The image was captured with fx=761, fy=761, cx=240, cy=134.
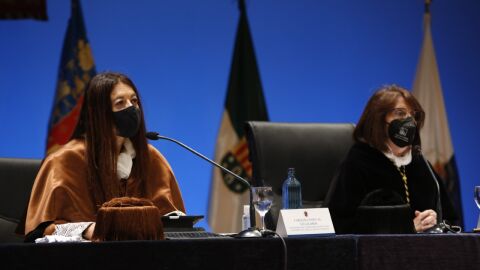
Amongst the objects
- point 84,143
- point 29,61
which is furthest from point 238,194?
point 84,143

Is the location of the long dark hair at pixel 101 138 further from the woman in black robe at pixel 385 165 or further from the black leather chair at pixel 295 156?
the woman in black robe at pixel 385 165

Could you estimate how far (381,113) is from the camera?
3172 mm

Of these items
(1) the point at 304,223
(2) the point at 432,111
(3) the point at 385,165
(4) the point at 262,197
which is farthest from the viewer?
(2) the point at 432,111

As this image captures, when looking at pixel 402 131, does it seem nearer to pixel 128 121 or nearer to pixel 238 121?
pixel 128 121

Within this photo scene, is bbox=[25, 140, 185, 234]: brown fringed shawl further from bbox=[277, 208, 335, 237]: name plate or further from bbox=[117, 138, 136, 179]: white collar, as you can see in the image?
bbox=[277, 208, 335, 237]: name plate

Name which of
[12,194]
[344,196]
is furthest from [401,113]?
[12,194]

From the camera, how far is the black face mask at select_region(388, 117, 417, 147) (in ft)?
9.76

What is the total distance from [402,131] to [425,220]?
0.37m

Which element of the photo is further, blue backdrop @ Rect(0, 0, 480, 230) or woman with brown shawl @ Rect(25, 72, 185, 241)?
blue backdrop @ Rect(0, 0, 480, 230)

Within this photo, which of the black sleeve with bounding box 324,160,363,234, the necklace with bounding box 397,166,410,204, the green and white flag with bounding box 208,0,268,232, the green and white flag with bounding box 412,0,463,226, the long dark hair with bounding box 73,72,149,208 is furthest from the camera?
the green and white flag with bounding box 412,0,463,226

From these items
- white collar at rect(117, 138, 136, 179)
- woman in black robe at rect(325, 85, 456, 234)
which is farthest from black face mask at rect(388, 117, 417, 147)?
white collar at rect(117, 138, 136, 179)

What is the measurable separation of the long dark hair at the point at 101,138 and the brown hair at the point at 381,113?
1041 millimetres

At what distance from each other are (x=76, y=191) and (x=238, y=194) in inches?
85.8

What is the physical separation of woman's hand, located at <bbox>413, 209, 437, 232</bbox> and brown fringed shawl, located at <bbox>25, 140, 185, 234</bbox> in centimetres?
91
